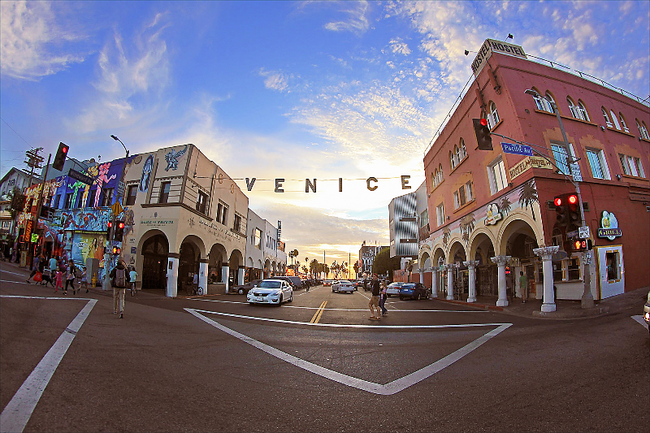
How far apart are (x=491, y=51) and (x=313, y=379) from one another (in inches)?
823

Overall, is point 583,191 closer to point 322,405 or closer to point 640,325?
point 640,325

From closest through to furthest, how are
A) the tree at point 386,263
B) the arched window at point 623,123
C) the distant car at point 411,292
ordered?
1. the arched window at point 623,123
2. the distant car at point 411,292
3. the tree at point 386,263

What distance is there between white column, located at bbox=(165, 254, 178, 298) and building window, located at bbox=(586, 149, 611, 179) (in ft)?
86.7

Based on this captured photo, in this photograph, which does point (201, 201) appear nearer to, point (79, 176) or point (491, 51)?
point (79, 176)

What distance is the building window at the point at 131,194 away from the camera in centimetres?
2511

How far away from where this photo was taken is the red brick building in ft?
50.6

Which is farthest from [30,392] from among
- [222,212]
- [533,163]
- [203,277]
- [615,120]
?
[615,120]

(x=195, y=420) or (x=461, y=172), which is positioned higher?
(x=461, y=172)

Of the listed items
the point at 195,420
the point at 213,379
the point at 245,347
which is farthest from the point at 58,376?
the point at 245,347

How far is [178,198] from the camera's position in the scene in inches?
919

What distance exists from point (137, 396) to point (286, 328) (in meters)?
6.37

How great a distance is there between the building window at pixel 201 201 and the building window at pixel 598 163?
26.5 m

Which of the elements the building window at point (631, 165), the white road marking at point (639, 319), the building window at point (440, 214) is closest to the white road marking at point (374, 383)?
the white road marking at point (639, 319)

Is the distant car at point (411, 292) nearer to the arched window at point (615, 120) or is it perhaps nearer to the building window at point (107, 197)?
the arched window at point (615, 120)
